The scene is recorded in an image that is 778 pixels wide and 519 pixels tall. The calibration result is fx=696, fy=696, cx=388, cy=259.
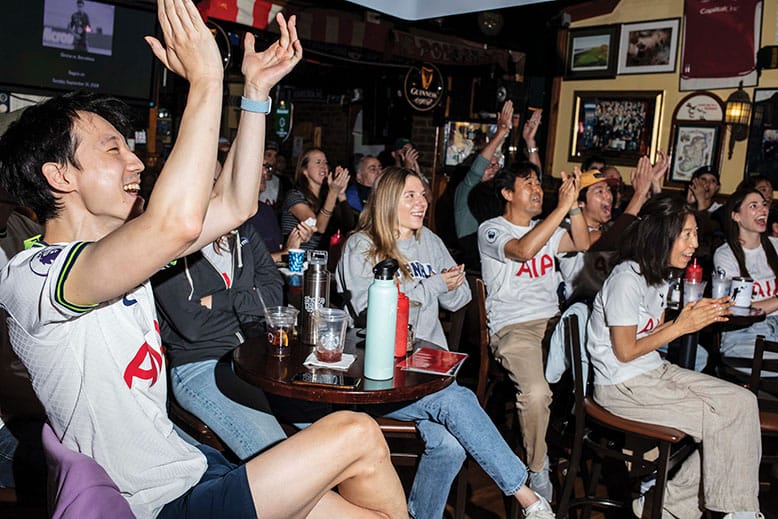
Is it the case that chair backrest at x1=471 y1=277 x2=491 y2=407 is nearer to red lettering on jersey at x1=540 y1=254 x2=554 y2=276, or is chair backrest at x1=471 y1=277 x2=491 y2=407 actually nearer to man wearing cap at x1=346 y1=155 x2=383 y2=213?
red lettering on jersey at x1=540 y1=254 x2=554 y2=276

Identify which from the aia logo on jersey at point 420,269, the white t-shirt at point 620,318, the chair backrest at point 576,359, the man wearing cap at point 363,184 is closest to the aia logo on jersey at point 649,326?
the white t-shirt at point 620,318

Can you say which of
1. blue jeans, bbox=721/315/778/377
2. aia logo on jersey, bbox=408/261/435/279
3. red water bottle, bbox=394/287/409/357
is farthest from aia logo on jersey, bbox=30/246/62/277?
blue jeans, bbox=721/315/778/377

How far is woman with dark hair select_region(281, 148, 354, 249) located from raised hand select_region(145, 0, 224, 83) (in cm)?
341

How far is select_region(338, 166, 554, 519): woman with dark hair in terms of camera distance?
2.52 m

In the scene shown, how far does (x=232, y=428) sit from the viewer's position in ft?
7.25

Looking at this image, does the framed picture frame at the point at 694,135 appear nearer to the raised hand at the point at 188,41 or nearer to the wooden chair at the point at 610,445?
the wooden chair at the point at 610,445

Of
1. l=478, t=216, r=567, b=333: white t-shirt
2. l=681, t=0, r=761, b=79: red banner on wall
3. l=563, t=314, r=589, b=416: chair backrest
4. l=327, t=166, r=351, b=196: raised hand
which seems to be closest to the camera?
l=563, t=314, r=589, b=416: chair backrest

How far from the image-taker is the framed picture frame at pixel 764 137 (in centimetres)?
676

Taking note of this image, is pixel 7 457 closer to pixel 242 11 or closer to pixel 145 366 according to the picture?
pixel 145 366

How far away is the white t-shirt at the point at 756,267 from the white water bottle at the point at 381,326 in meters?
2.71

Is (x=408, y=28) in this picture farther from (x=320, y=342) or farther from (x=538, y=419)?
(x=320, y=342)

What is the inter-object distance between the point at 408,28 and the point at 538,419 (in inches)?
211

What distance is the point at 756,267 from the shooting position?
4.16 metres

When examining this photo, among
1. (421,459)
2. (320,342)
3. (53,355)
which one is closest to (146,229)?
(53,355)
